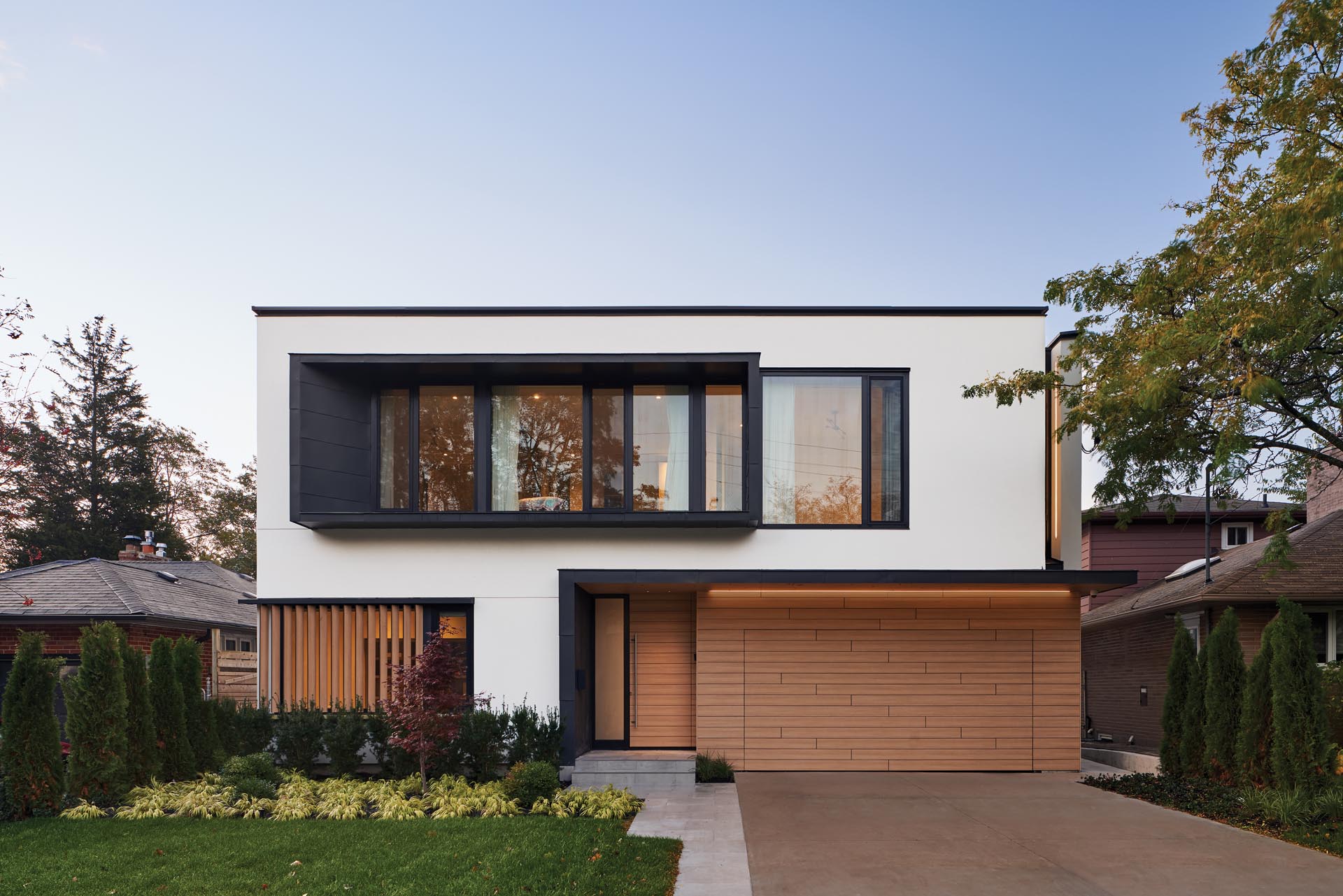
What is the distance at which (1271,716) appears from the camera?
9.07m

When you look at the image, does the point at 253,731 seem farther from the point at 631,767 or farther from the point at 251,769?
the point at 631,767

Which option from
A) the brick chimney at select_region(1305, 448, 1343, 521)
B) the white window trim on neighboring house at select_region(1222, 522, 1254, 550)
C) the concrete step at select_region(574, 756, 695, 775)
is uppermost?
the brick chimney at select_region(1305, 448, 1343, 521)

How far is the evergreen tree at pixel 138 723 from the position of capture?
9.52m

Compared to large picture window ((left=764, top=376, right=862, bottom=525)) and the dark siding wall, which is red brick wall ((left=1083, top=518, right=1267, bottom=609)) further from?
the dark siding wall

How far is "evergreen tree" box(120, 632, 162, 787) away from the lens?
31.2ft

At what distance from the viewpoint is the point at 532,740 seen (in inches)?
408

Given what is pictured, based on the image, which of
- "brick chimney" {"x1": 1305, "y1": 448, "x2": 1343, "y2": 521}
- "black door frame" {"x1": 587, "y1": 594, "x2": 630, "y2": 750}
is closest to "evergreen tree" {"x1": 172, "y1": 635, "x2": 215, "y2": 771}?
"black door frame" {"x1": 587, "y1": 594, "x2": 630, "y2": 750}

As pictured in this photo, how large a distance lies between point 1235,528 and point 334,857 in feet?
67.0

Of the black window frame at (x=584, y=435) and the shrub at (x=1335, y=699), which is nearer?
the shrub at (x=1335, y=699)

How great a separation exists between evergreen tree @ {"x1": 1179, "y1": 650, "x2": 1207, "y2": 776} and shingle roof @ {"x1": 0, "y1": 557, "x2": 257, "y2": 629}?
15.6 metres

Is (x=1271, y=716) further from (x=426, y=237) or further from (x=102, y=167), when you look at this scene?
(x=102, y=167)

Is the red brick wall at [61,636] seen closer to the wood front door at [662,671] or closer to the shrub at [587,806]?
the wood front door at [662,671]

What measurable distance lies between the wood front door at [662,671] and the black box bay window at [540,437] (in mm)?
1741

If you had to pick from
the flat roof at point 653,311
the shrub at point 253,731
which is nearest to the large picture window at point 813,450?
the flat roof at point 653,311
